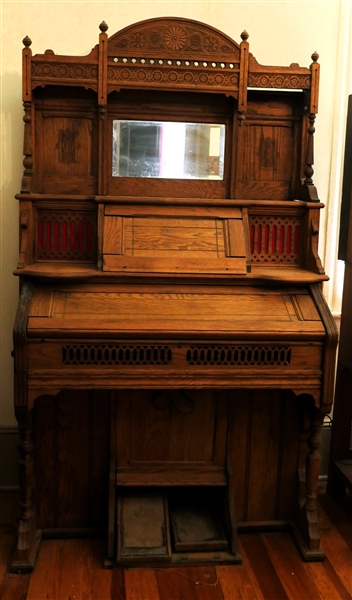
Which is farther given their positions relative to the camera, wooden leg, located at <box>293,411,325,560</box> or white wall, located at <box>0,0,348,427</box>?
white wall, located at <box>0,0,348,427</box>

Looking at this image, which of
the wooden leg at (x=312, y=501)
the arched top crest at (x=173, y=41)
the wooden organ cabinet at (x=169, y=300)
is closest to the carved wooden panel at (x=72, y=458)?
the wooden organ cabinet at (x=169, y=300)

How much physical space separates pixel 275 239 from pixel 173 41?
3.17 ft

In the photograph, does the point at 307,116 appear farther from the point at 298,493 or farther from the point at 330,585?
the point at 330,585

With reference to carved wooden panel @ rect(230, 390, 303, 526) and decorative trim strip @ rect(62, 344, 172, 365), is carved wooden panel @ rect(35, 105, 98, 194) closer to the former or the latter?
decorative trim strip @ rect(62, 344, 172, 365)

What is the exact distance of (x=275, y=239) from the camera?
117 inches

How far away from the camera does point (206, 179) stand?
3012 millimetres

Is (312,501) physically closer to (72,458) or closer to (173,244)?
(72,458)

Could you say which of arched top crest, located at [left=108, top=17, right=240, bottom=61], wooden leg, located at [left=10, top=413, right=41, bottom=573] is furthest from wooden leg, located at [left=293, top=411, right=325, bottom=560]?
arched top crest, located at [left=108, top=17, right=240, bottom=61]

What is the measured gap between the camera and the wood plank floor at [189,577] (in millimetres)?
2564

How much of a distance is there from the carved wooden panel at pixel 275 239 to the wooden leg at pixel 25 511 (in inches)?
49.4

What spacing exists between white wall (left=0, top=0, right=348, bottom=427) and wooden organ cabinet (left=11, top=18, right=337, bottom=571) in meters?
0.29

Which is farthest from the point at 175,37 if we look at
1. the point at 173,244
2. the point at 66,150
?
the point at 173,244

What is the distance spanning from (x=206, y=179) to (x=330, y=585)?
1818 millimetres

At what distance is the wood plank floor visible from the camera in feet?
8.41
